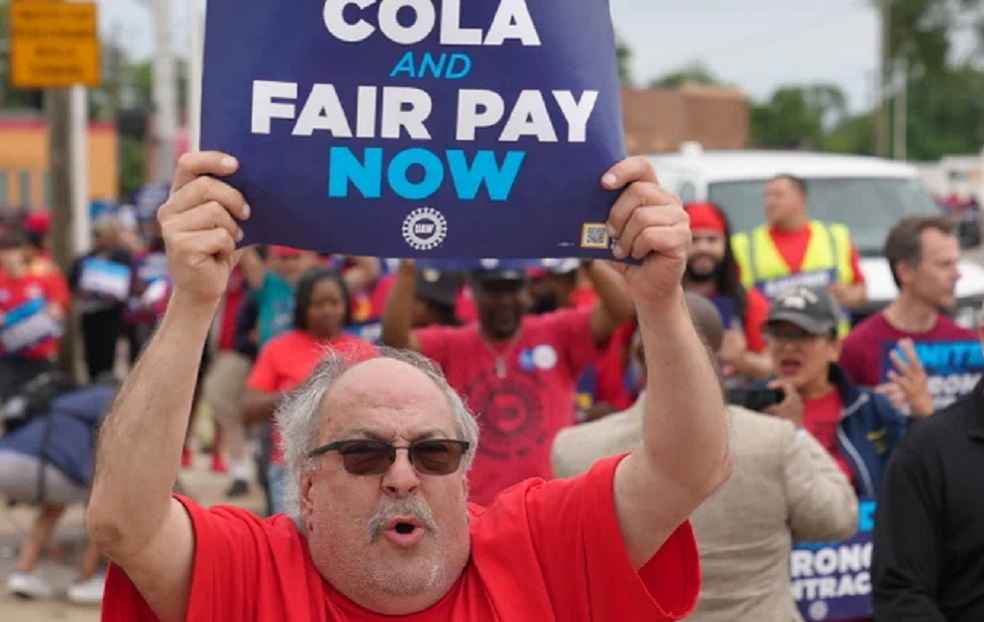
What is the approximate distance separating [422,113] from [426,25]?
0.53 ft

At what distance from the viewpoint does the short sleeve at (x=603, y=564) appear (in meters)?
3.67

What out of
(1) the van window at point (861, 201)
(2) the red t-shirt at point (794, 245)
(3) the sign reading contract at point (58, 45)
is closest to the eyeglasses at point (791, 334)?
(2) the red t-shirt at point (794, 245)

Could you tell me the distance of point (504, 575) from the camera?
3.73 metres

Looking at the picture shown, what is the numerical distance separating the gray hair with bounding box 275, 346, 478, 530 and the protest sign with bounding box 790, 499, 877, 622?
9.06 ft

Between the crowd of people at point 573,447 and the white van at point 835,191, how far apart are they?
109 inches

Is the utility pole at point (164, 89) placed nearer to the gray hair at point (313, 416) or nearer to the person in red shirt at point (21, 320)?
the person in red shirt at point (21, 320)

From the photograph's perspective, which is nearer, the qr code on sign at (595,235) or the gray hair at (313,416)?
the qr code on sign at (595,235)

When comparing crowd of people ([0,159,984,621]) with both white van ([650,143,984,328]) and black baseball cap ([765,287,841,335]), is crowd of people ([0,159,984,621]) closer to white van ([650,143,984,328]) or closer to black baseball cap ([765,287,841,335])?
black baseball cap ([765,287,841,335])

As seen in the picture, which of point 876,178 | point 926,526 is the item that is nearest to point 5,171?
point 876,178

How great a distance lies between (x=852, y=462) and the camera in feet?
21.7

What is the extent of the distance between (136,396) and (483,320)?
4522 millimetres

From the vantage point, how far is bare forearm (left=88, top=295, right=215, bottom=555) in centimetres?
341

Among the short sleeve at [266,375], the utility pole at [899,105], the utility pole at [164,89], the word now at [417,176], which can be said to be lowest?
the short sleeve at [266,375]

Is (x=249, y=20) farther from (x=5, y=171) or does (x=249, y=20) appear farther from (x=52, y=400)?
(x=5, y=171)
